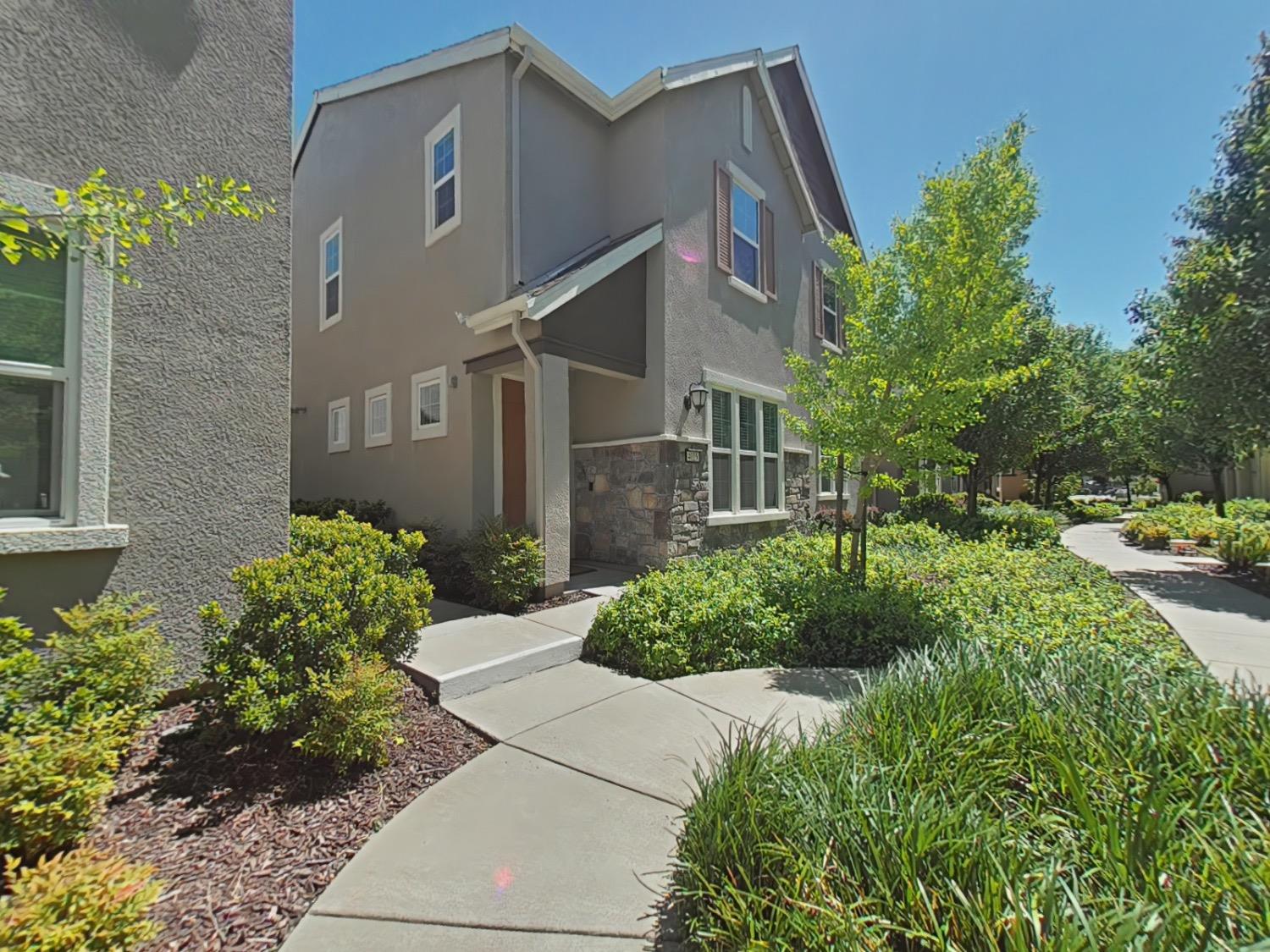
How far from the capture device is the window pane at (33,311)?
11.1 ft

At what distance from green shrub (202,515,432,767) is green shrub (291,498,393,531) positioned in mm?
5563

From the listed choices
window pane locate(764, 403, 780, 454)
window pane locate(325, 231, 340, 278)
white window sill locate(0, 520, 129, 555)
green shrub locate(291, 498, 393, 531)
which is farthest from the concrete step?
window pane locate(325, 231, 340, 278)

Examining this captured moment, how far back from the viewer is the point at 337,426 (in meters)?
11.0

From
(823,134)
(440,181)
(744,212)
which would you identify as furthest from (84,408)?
(823,134)

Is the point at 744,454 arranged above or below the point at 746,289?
below

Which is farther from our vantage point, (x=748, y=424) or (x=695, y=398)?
(x=748, y=424)

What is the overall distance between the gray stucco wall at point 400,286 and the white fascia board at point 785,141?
5323mm

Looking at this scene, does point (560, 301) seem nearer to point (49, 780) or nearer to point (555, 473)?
point (555, 473)

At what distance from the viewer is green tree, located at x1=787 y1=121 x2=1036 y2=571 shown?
6035 mm

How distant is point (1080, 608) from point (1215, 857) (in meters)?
5.16

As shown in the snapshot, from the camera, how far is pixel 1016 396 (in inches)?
525

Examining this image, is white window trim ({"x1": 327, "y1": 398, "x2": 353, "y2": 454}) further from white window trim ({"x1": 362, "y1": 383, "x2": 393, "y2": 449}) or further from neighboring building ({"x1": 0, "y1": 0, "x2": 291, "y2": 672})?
neighboring building ({"x1": 0, "y1": 0, "x2": 291, "y2": 672})

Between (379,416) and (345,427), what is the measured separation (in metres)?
1.34

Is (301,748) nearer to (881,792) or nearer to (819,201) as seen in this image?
(881,792)
